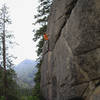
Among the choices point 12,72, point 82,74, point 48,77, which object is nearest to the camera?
point 82,74

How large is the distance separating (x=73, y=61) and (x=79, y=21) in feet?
6.22

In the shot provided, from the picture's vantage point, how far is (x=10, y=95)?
68.1 feet

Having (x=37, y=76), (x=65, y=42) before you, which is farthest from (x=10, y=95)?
(x=65, y=42)

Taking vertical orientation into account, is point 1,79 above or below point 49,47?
below

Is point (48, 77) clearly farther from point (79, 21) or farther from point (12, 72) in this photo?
point (12, 72)

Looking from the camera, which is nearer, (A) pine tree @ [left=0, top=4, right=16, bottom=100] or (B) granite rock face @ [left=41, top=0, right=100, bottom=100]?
(B) granite rock face @ [left=41, top=0, right=100, bottom=100]

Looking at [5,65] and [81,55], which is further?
[5,65]

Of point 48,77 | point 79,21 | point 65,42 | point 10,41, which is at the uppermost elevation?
point 10,41

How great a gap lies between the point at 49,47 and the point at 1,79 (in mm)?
9805

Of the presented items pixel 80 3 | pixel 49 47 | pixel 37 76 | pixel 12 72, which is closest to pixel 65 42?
pixel 80 3

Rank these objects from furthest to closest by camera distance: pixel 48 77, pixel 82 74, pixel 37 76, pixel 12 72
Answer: pixel 12 72 → pixel 37 76 → pixel 48 77 → pixel 82 74

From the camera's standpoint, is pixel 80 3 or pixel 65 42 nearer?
pixel 80 3

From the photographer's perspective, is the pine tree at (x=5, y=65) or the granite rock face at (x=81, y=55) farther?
the pine tree at (x=5, y=65)

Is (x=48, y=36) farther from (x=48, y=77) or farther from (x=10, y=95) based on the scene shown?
(x=10, y=95)
